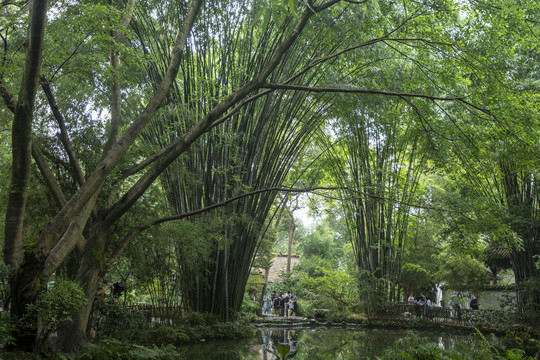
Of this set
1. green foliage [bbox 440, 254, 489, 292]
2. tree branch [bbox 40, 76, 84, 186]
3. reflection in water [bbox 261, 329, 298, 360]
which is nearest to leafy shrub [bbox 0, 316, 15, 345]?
tree branch [bbox 40, 76, 84, 186]

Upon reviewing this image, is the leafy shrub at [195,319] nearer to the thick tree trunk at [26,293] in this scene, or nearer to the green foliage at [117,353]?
the green foliage at [117,353]

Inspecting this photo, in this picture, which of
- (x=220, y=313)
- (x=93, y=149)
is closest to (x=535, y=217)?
(x=220, y=313)

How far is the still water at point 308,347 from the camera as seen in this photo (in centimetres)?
559

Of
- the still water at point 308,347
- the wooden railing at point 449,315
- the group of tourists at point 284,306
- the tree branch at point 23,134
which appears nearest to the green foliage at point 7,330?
the tree branch at point 23,134

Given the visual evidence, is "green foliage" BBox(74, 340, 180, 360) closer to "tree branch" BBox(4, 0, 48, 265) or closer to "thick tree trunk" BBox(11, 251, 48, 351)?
"thick tree trunk" BBox(11, 251, 48, 351)

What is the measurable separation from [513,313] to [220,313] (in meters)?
6.53

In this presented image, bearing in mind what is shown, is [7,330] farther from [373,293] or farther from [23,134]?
[373,293]

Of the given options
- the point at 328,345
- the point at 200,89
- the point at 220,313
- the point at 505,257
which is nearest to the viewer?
the point at 200,89

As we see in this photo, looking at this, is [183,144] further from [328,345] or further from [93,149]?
[328,345]

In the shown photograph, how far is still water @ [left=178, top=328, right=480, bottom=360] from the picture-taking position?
5.59m

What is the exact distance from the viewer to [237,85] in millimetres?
6609

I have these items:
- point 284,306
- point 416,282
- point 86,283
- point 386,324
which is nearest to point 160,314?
point 86,283

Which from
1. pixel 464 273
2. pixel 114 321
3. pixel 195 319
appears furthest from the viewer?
pixel 464 273

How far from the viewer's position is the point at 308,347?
655 centimetres
